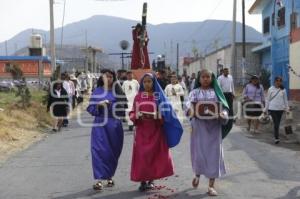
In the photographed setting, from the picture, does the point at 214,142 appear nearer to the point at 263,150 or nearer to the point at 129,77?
the point at 263,150

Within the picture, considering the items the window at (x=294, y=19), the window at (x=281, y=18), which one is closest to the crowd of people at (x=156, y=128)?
the window at (x=294, y=19)

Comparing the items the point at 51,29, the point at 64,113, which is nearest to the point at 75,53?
the point at 51,29

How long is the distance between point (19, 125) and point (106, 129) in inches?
364

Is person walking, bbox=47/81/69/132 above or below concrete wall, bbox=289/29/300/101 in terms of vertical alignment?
below

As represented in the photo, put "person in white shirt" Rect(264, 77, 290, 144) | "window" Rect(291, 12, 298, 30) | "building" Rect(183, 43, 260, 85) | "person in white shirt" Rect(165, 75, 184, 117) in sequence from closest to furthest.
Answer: "person in white shirt" Rect(264, 77, 290, 144) < "person in white shirt" Rect(165, 75, 184, 117) < "window" Rect(291, 12, 298, 30) < "building" Rect(183, 43, 260, 85)

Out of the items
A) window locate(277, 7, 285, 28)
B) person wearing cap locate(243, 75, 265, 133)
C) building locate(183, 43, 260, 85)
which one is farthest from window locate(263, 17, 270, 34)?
person wearing cap locate(243, 75, 265, 133)

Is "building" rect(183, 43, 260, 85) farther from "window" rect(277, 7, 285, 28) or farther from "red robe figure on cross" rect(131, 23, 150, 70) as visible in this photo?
"red robe figure on cross" rect(131, 23, 150, 70)

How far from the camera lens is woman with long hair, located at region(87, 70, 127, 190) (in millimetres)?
8781

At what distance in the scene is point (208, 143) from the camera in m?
8.44

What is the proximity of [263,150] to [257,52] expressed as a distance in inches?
1149

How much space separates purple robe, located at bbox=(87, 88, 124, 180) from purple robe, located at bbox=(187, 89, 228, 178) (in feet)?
4.00

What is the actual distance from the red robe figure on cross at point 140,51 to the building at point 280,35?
767 centimetres

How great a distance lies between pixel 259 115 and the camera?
56.8 feet

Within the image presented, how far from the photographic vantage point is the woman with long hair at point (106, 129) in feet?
28.8
